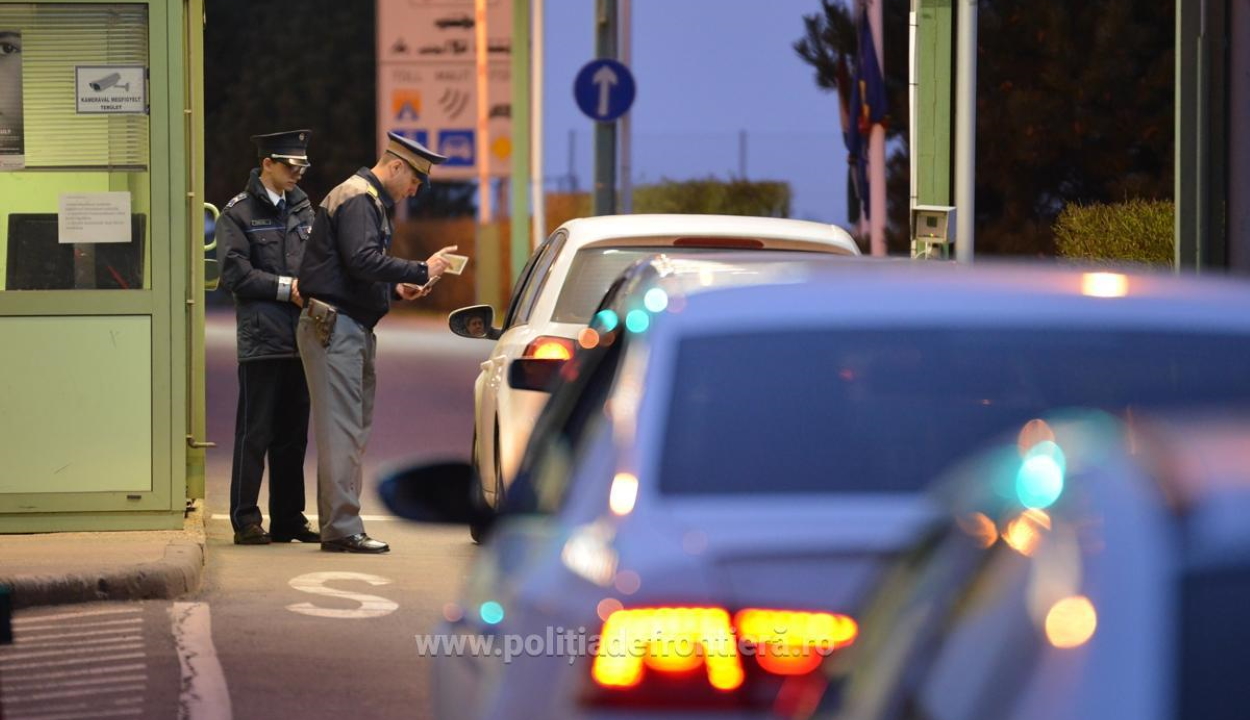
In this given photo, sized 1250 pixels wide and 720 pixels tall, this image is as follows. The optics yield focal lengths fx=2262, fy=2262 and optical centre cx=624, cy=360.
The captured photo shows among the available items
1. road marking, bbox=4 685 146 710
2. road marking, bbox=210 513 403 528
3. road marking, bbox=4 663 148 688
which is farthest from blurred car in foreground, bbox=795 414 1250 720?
road marking, bbox=210 513 403 528

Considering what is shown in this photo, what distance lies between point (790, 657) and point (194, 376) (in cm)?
884

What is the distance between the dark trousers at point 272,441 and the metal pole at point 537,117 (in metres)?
30.5

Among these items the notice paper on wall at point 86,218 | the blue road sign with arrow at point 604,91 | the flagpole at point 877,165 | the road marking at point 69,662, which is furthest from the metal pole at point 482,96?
the road marking at point 69,662

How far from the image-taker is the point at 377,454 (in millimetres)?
15992

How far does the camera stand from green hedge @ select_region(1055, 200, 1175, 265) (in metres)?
13.9

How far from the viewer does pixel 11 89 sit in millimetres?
10859

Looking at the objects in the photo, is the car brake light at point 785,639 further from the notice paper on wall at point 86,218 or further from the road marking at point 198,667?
the notice paper on wall at point 86,218

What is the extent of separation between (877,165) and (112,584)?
16557 mm

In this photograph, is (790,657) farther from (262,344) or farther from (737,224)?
(262,344)

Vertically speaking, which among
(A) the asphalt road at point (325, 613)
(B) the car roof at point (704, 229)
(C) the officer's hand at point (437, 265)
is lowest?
(A) the asphalt road at point (325, 613)

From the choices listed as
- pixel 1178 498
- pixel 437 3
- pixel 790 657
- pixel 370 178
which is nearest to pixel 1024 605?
pixel 1178 498

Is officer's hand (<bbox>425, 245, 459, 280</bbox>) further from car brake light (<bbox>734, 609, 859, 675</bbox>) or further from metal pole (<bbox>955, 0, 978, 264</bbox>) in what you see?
car brake light (<bbox>734, 609, 859, 675</bbox>)

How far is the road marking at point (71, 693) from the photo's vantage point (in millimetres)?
7223

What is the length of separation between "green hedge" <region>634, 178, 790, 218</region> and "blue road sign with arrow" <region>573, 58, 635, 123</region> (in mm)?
17270
